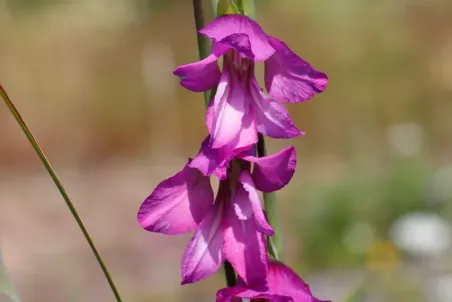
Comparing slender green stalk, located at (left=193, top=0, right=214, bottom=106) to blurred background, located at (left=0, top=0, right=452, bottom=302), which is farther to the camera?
blurred background, located at (left=0, top=0, right=452, bottom=302)

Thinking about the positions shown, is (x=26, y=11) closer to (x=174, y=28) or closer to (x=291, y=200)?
(x=174, y=28)

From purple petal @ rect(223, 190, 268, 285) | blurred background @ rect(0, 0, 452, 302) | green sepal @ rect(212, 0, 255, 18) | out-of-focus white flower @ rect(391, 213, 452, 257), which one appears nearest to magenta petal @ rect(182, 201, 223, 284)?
purple petal @ rect(223, 190, 268, 285)

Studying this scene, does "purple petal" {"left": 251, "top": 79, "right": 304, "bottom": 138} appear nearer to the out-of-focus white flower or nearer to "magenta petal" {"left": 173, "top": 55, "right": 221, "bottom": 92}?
"magenta petal" {"left": 173, "top": 55, "right": 221, "bottom": 92}

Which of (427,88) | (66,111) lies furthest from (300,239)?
(66,111)

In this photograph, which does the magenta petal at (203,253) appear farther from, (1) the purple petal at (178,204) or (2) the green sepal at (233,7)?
(2) the green sepal at (233,7)

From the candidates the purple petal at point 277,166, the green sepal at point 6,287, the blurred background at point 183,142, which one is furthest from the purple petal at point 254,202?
the blurred background at point 183,142
